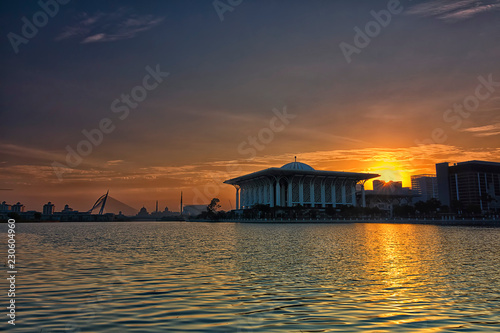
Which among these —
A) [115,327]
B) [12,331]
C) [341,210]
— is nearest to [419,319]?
[115,327]

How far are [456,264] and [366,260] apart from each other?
563 cm

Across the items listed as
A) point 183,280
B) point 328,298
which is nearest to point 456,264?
point 328,298

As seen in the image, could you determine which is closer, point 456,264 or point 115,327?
point 115,327

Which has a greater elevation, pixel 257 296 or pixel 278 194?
pixel 278 194

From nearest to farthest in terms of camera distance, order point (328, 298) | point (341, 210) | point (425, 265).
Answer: point (328, 298) < point (425, 265) < point (341, 210)

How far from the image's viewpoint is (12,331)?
36.6ft

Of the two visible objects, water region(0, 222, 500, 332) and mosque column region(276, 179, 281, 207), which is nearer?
water region(0, 222, 500, 332)

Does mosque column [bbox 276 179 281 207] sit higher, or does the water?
mosque column [bbox 276 179 281 207]

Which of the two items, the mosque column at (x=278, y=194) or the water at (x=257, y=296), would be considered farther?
the mosque column at (x=278, y=194)

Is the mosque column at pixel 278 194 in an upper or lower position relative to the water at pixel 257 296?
upper

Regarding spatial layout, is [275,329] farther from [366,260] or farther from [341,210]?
[341,210]

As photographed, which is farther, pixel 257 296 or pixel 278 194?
pixel 278 194

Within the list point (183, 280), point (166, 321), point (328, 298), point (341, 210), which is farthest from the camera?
point (341, 210)

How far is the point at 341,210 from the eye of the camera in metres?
197
